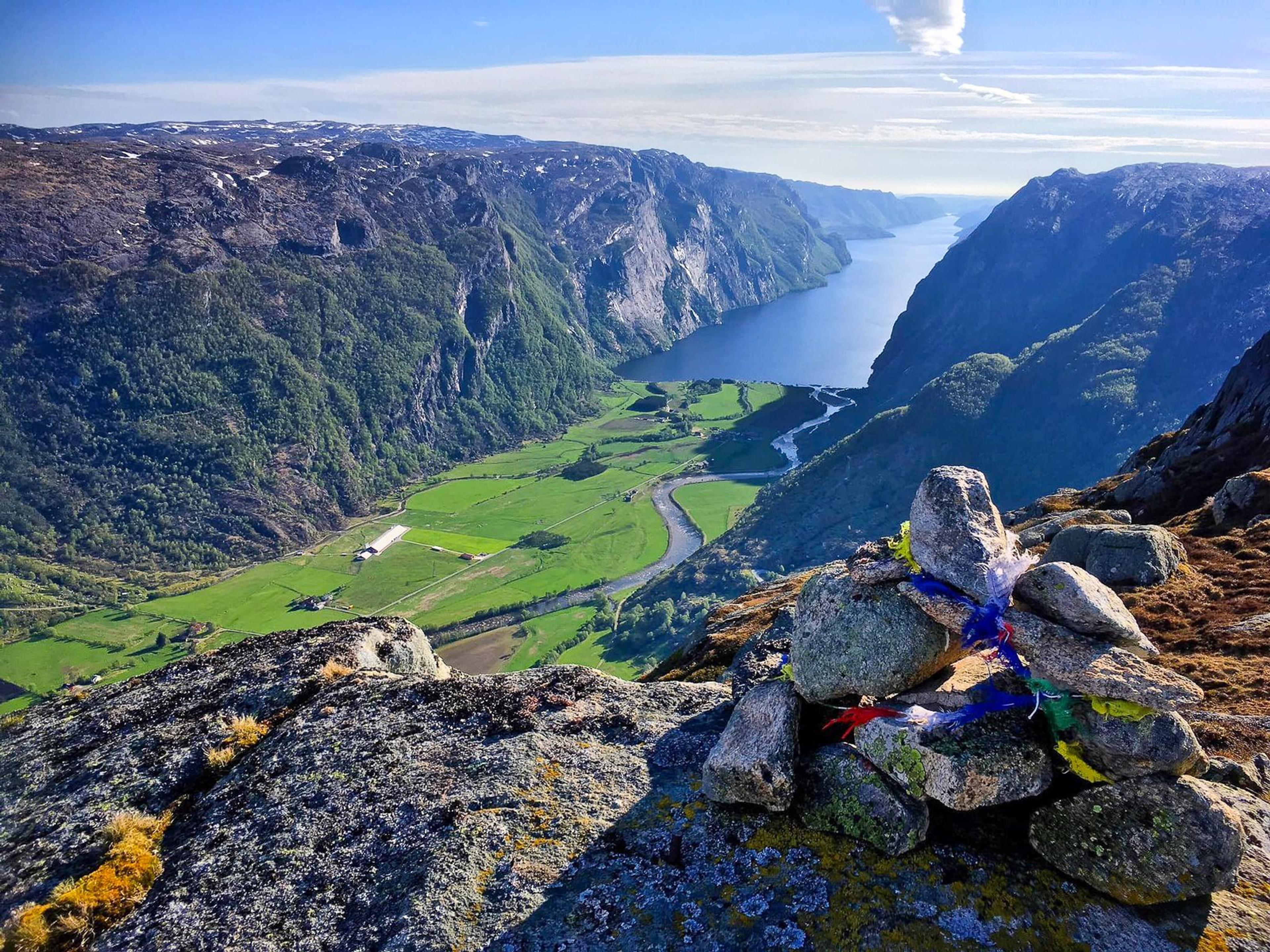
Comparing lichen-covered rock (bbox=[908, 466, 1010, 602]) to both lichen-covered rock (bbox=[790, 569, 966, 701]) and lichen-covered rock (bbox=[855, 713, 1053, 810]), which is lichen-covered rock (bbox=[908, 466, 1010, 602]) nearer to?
lichen-covered rock (bbox=[790, 569, 966, 701])

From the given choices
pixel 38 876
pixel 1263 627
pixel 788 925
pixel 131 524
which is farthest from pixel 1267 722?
pixel 131 524

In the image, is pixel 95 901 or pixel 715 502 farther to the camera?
pixel 715 502

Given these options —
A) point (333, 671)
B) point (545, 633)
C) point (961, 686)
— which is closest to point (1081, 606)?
point (961, 686)

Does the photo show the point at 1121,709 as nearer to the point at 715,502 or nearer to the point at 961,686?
the point at 961,686

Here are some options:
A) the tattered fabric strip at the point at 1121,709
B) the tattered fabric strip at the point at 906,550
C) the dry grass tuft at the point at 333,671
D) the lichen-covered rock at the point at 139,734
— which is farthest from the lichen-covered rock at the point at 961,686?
the dry grass tuft at the point at 333,671

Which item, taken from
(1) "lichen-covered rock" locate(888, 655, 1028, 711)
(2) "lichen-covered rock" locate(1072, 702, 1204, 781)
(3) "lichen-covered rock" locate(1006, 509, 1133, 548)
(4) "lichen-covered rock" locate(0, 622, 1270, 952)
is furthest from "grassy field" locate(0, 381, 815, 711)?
(2) "lichen-covered rock" locate(1072, 702, 1204, 781)

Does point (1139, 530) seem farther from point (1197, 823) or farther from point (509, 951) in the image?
point (509, 951)

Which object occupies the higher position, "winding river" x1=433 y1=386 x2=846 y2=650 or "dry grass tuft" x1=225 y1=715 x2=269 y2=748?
"dry grass tuft" x1=225 y1=715 x2=269 y2=748
